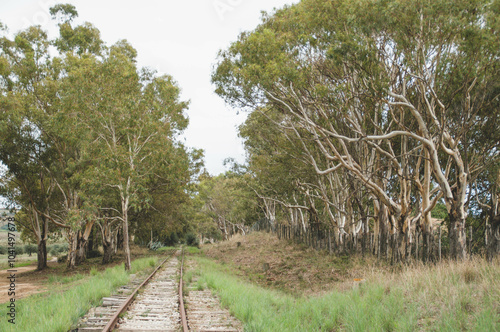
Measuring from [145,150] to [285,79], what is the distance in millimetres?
10415

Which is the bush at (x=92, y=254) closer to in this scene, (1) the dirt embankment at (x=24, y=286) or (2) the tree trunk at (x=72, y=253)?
(1) the dirt embankment at (x=24, y=286)

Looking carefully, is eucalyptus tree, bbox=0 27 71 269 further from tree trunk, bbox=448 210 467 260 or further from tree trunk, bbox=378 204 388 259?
tree trunk, bbox=448 210 467 260

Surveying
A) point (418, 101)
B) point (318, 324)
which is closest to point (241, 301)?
point (318, 324)

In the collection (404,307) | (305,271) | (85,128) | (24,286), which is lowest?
(24,286)

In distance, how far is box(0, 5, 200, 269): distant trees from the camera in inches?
721

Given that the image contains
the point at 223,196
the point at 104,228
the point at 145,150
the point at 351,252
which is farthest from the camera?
the point at 223,196

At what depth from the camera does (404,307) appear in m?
6.63

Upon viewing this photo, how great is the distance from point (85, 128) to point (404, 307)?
1798 centimetres

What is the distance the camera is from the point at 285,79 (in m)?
13.9

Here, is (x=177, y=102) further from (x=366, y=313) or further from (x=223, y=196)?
(x=223, y=196)

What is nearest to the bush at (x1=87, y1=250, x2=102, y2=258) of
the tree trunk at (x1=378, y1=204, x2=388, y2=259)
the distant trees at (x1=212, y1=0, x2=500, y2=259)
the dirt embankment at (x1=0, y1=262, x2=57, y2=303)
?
the dirt embankment at (x1=0, y1=262, x2=57, y2=303)

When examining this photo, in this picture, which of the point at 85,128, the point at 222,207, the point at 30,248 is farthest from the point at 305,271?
the point at 30,248

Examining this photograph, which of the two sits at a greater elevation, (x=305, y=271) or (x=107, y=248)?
(x=305, y=271)

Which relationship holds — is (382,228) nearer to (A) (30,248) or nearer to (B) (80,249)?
(B) (80,249)
